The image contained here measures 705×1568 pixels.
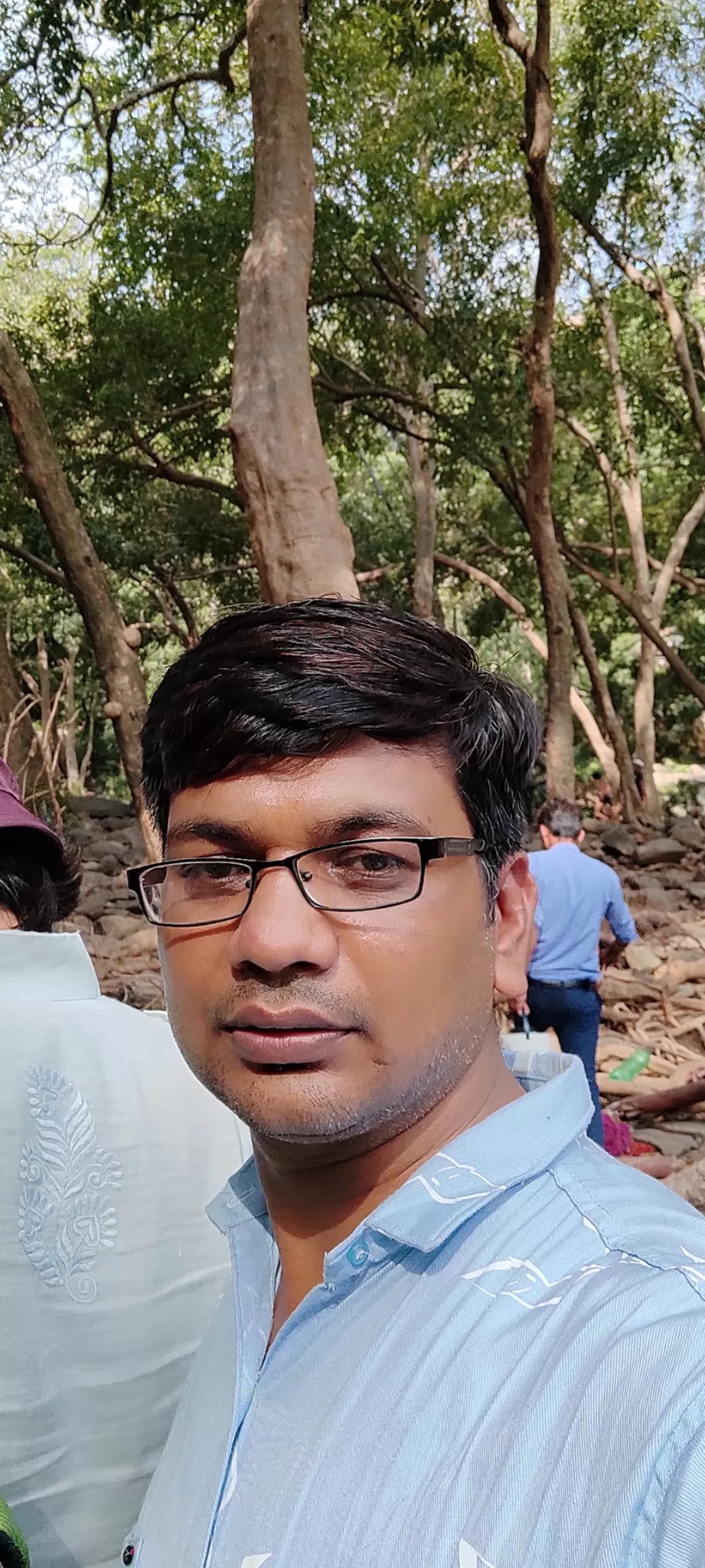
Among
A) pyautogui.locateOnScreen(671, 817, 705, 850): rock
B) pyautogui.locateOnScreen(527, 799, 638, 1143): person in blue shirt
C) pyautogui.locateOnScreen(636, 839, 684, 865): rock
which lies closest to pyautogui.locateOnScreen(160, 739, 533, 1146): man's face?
pyautogui.locateOnScreen(527, 799, 638, 1143): person in blue shirt

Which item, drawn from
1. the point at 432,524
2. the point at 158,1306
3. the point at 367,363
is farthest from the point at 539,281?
the point at 158,1306

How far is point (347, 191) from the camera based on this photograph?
948 centimetres

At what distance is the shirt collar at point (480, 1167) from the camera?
80cm

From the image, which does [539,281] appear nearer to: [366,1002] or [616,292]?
[616,292]

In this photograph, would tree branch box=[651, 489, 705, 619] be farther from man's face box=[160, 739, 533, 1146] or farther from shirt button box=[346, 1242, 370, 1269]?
shirt button box=[346, 1242, 370, 1269]

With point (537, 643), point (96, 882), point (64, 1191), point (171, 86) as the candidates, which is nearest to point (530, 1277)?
point (64, 1191)

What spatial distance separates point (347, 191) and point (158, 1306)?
32.5 ft

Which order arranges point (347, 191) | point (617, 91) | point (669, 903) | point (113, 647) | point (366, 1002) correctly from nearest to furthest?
point (366, 1002) < point (113, 647) < point (617, 91) < point (347, 191) < point (669, 903)

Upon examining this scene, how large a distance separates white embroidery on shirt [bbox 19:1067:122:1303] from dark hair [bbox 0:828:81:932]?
270 millimetres

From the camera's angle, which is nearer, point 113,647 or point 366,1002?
point 366,1002

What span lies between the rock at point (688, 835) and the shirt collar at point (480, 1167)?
39.4 ft

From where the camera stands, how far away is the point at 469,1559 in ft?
2.04

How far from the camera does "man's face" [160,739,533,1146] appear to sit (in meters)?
0.86

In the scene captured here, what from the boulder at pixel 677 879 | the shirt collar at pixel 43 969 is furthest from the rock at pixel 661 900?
the shirt collar at pixel 43 969
